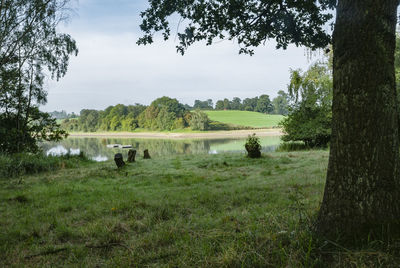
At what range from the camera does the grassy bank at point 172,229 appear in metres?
2.51

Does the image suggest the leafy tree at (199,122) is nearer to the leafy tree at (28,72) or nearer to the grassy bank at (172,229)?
the leafy tree at (28,72)

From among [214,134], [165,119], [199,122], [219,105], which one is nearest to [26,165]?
[214,134]

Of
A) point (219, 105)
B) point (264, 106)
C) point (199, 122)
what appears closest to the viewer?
point (199, 122)

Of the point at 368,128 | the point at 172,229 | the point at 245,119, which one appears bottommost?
the point at 172,229

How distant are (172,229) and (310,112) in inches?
810

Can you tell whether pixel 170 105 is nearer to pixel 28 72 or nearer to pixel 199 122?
pixel 199 122

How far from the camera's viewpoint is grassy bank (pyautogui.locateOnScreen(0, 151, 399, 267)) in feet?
8.23

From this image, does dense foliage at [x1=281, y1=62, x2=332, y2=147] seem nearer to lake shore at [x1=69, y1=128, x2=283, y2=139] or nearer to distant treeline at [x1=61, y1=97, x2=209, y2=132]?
lake shore at [x1=69, y1=128, x2=283, y2=139]

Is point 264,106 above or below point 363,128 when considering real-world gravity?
above

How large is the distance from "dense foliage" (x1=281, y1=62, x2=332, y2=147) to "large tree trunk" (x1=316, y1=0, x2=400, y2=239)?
19.1 metres

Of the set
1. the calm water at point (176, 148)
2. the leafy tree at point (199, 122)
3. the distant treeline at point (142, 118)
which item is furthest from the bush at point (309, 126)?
the distant treeline at point (142, 118)

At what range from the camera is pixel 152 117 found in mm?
85312

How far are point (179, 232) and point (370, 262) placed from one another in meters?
2.22

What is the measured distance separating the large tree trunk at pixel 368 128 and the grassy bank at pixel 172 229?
34cm
